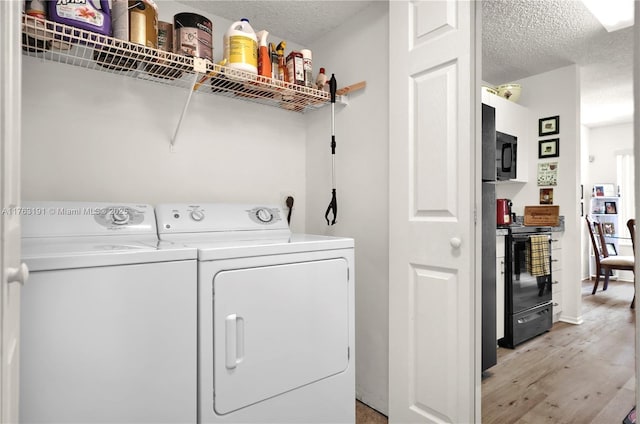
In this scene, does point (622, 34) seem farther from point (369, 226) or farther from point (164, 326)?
point (164, 326)

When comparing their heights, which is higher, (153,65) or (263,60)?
(263,60)

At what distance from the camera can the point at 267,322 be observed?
4.75 feet

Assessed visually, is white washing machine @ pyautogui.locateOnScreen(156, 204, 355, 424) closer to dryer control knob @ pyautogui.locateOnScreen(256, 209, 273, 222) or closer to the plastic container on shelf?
dryer control knob @ pyautogui.locateOnScreen(256, 209, 273, 222)

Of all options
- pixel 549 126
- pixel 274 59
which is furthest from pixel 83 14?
pixel 549 126

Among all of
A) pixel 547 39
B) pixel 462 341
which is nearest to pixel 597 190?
pixel 547 39

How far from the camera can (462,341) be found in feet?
5.11

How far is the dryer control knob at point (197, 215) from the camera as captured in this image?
5.82 ft

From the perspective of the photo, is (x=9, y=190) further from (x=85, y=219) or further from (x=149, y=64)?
(x=149, y=64)

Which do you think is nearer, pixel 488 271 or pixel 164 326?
pixel 164 326

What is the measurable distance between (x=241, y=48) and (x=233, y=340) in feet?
4.57

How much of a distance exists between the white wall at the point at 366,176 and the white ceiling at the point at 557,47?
25 cm

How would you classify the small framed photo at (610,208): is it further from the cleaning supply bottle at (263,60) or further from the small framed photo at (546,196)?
the cleaning supply bottle at (263,60)

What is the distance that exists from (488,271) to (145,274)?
163 cm

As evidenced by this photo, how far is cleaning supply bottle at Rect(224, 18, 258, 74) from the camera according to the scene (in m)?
1.81
